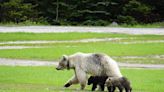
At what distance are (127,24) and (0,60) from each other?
37.4 metres

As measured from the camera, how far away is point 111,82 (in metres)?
17.9

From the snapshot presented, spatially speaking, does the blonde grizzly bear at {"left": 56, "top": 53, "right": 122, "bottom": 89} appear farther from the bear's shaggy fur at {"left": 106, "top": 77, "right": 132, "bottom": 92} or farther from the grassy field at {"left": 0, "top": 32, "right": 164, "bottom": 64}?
the grassy field at {"left": 0, "top": 32, "right": 164, "bottom": 64}

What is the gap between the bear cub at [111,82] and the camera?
57.6 ft

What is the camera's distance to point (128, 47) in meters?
40.4

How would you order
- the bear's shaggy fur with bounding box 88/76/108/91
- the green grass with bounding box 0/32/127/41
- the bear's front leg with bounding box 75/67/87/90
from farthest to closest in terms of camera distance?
the green grass with bounding box 0/32/127/41
the bear's front leg with bounding box 75/67/87/90
the bear's shaggy fur with bounding box 88/76/108/91

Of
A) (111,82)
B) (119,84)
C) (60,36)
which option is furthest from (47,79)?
(60,36)

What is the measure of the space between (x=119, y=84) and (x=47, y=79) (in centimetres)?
574

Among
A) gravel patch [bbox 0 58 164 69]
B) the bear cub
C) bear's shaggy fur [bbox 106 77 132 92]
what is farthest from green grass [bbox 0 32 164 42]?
bear's shaggy fur [bbox 106 77 132 92]

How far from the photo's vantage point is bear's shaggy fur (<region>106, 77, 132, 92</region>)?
17.5m

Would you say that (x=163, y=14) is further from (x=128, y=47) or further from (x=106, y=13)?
(x=128, y=47)

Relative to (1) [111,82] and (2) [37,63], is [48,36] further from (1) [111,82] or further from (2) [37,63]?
(1) [111,82]

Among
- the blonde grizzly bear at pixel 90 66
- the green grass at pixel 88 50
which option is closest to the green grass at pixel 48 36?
the green grass at pixel 88 50

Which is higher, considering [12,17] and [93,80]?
[93,80]

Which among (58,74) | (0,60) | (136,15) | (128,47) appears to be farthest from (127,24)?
(58,74)
